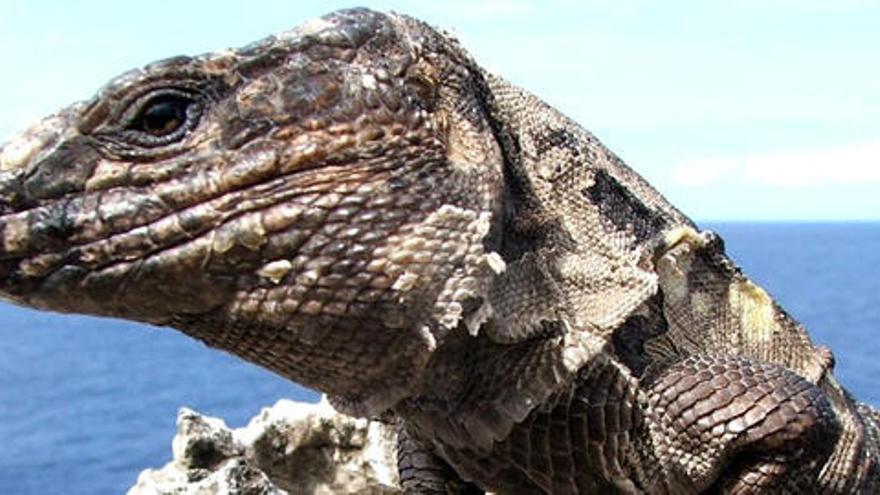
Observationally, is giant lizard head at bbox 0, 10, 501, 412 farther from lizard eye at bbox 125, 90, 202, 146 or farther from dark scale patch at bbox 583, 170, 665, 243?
dark scale patch at bbox 583, 170, 665, 243

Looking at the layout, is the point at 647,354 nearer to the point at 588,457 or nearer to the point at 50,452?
the point at 588,457

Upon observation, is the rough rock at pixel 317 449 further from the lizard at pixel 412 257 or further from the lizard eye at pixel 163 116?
the lizard eye at pixel 163 116

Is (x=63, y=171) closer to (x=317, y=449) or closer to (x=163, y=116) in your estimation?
(x=163, y=116)

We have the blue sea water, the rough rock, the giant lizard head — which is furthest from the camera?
the blue sea water

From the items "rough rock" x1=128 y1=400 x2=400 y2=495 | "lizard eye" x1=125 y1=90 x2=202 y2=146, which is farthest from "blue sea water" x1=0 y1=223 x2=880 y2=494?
"lizard eye" x1=125 y1=90 x2=202 y2=146

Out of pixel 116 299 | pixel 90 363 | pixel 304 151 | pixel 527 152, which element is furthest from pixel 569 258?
pixel 90 363

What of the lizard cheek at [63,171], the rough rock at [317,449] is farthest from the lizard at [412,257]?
the rough rock at [317,449]
